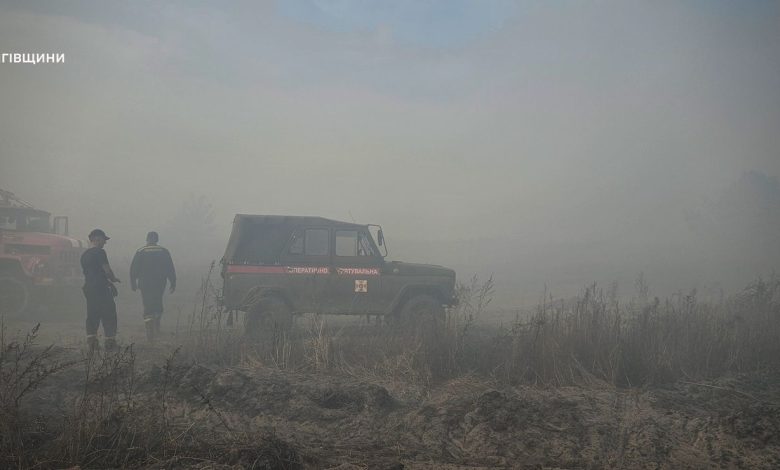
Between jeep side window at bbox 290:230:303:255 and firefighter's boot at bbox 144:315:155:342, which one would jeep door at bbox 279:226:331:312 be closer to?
jeep side window at bbox 290:230:303:255

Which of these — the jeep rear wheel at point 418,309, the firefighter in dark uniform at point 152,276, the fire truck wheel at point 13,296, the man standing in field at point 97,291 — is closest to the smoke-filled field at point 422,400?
the man standing in field at point 97,291

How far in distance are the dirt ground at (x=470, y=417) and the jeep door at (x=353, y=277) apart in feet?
10.5

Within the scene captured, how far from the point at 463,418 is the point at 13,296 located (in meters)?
12.2

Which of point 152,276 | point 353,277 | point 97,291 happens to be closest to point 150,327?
point 152,276

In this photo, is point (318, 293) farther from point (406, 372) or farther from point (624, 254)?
point (624, 254)

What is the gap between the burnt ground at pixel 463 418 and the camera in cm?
433

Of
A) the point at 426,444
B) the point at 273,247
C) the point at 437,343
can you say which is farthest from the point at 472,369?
the point at 273,247

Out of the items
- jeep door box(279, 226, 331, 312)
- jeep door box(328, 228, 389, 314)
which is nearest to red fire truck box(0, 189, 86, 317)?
jeep door box(279, 226, 331, 312)

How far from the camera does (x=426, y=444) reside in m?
4.66

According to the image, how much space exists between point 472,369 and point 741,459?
2.97 meters

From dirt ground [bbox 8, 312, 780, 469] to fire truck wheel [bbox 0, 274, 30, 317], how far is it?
793 centimetres

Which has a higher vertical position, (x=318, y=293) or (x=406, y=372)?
(x=318, y=293)

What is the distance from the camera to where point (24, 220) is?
14047mm

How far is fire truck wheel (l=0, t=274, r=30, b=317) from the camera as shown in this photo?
41.1 ft
